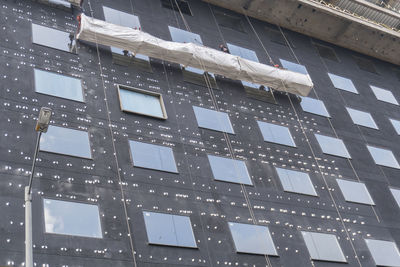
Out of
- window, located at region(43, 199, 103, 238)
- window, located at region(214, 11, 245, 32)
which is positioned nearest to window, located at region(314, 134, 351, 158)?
window, located at region(214, 11, 245, 32)

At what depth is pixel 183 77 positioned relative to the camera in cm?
2505

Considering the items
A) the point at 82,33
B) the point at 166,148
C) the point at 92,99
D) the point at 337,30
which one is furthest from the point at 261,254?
the point at 337,30

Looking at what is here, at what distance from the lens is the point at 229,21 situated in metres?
31.4

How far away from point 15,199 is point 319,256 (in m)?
11.9

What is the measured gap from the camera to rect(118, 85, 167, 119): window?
71.7 ft

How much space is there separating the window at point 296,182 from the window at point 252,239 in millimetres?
3096

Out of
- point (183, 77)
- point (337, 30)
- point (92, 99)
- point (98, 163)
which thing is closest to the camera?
point (98, 163)

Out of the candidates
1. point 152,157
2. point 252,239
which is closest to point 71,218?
point 152,157

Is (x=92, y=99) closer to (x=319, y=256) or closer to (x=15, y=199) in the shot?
(x=15, y=199)

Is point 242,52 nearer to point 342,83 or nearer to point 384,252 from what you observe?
point 342,83

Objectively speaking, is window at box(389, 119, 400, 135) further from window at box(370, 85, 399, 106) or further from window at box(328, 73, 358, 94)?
window at box(328, 73, 358, 94)

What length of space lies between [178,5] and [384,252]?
16836mm

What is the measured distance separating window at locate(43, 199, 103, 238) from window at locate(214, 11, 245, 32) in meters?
16.8

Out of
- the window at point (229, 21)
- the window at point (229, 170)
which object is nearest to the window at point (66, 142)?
the window at point (229, 170)
